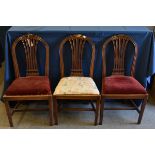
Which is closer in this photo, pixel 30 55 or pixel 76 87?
pixel 76 87

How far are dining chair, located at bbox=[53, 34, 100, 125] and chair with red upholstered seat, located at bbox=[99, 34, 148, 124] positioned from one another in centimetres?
11

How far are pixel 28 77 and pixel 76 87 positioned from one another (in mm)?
517

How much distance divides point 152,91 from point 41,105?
1.35m

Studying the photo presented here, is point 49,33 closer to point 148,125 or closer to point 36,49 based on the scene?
point 36,49

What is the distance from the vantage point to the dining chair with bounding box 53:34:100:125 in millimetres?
1778

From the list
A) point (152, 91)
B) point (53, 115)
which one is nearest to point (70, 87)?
point (53, 115)

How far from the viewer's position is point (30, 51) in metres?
1.96

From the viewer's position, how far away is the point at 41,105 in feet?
7.60

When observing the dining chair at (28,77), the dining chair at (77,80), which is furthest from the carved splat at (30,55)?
the dining chair at (77,80)

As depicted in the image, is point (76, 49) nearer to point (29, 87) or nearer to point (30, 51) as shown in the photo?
point (30, 51)

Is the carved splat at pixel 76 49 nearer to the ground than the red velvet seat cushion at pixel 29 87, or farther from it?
farther from it

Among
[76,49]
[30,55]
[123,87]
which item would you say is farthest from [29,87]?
[123,87]

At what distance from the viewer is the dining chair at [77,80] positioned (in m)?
1.78

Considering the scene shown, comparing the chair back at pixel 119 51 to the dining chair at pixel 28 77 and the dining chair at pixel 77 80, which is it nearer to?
the dining chair at pixel 77 80
